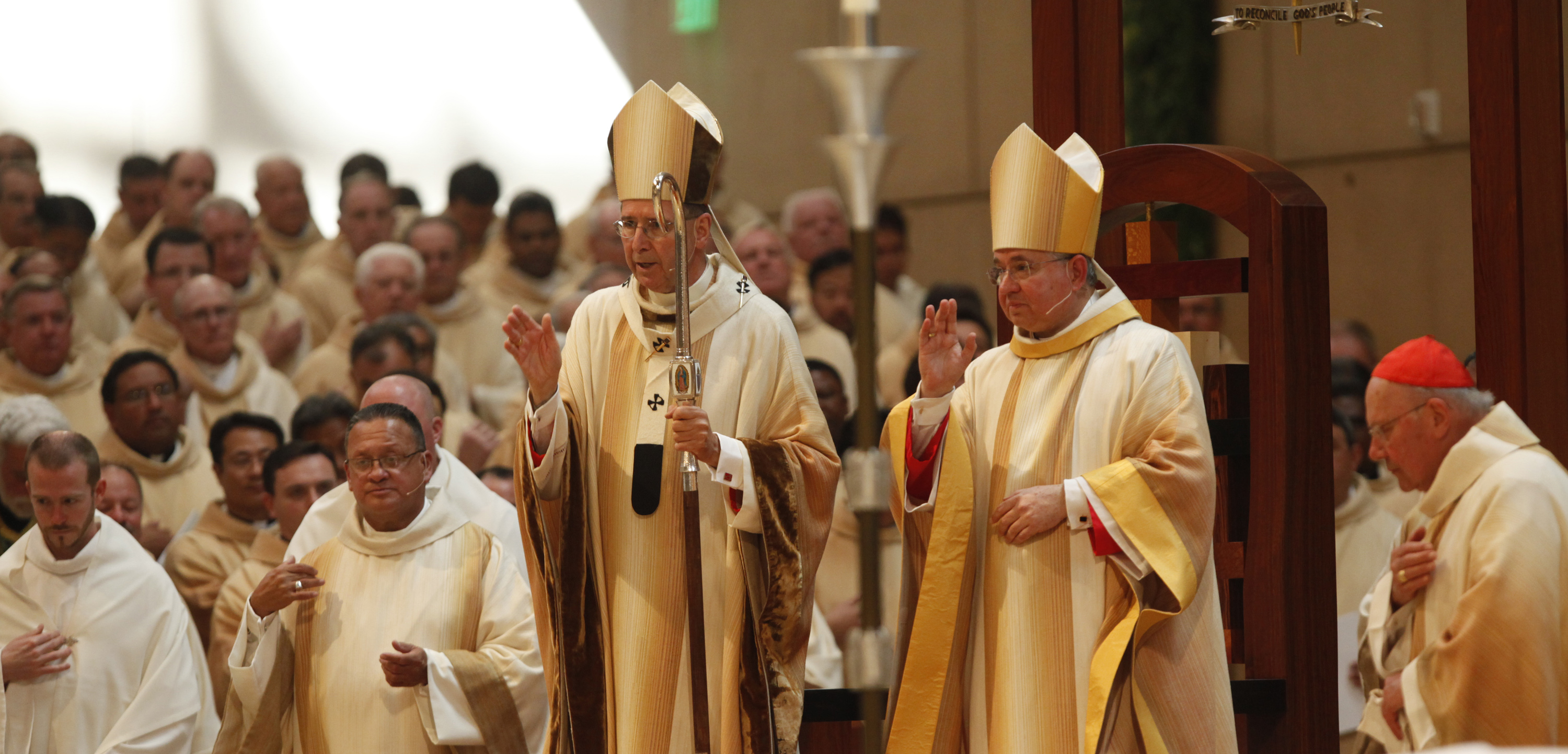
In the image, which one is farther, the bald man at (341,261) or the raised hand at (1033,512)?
the bald man at (341,261)

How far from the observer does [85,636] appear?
232 inches

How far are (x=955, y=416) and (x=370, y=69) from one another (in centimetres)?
791

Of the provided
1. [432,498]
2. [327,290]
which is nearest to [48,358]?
[327,290]

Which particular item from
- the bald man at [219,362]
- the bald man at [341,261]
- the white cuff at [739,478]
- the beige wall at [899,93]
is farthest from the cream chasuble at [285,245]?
the white cuff at [739,478]

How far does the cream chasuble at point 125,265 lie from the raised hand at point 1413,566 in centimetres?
684

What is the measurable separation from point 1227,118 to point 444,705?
6.90 metres

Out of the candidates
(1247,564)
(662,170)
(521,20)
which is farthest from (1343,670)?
(521,20)

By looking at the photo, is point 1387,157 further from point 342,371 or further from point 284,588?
point 284,588

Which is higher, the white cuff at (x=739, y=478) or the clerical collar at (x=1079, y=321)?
the clerical collar at (x=1079, y=321)

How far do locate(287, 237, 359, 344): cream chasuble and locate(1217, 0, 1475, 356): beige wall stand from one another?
487cm

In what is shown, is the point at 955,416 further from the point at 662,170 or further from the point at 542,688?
the point at 542,688

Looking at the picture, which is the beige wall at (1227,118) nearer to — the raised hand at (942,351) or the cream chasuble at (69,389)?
the cream chasuble at (69,389)

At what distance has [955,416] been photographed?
4.57m

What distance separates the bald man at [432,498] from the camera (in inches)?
225
